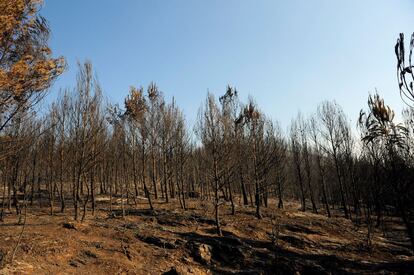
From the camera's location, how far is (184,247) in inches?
457

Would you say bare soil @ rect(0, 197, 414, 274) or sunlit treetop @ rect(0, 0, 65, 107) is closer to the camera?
sunlit treetop @ rect(0, 0, 65, 107)

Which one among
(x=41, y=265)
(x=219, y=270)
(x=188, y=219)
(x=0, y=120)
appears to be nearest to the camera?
(x=0, y=120)

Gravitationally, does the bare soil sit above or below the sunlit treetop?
below

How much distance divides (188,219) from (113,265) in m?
7.97

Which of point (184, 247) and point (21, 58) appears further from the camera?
point (184, 247)

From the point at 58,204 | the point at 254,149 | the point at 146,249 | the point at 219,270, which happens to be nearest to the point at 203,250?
the point at 219,270

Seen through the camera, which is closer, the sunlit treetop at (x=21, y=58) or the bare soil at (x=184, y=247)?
the sunlit treetop at (x=21, y=58)

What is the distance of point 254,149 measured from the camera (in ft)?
66.7

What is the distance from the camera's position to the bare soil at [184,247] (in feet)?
30.1

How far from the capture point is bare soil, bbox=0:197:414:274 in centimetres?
917

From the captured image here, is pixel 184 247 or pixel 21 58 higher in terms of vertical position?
pixel 21 58

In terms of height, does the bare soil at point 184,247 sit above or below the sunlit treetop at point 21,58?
below

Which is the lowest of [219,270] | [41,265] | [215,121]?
[219,270]

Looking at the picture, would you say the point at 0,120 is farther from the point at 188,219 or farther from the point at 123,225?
the point at 188,219
